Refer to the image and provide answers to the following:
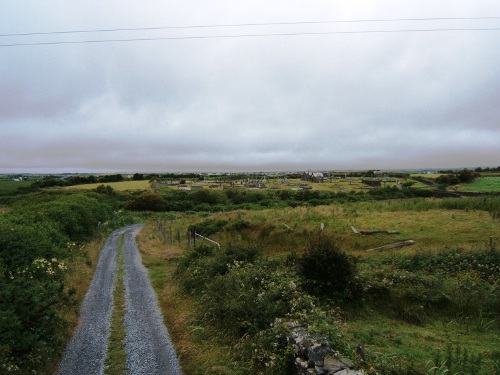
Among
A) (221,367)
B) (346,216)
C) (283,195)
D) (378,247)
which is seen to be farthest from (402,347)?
(283,195)

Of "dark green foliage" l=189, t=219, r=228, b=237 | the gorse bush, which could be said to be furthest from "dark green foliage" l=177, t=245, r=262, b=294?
"dark green foliage" l=189, t=219, r=228, b=237

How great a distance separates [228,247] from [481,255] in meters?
11.5

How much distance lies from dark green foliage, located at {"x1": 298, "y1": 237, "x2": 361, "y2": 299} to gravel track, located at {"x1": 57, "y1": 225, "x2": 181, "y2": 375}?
5.44 metres

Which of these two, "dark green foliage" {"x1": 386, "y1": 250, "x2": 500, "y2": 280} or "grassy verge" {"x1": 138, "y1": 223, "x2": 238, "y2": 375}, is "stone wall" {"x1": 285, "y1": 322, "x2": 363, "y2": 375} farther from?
"dark green foliage" {"x1": 386, "y1": 250, "x2": 500, "y2": 280}

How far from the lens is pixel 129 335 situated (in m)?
10.1

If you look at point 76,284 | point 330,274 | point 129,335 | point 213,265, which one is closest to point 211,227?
point 76,284

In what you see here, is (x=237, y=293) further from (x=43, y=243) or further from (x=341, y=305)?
(x=43, y=243)

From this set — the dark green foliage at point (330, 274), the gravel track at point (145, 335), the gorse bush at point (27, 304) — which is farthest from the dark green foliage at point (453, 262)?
the gorse bush at point (27, 304)

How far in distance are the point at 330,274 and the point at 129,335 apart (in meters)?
7.18

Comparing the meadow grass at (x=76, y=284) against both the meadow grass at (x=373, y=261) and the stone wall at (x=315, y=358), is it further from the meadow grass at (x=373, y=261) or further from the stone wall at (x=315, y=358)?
the stone wall at (x=315, y=358)

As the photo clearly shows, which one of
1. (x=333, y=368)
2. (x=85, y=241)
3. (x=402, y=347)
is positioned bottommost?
(x=85, y=241)

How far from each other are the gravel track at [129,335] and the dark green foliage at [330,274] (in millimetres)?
5435

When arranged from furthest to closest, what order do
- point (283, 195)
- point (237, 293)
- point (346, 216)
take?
point (283, 195) → point (346, 216) → point (237, 293)

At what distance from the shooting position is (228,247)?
15.0m
